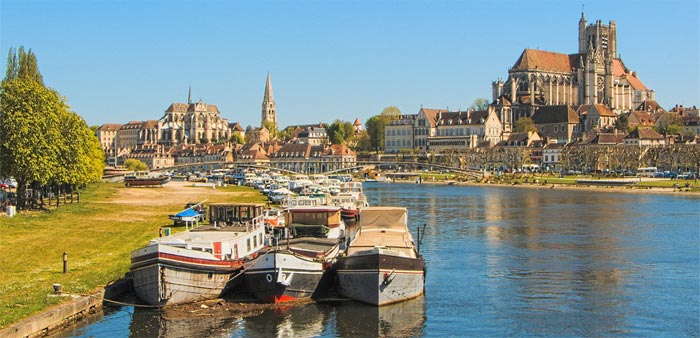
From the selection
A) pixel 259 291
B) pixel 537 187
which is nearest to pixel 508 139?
pixel 537 187

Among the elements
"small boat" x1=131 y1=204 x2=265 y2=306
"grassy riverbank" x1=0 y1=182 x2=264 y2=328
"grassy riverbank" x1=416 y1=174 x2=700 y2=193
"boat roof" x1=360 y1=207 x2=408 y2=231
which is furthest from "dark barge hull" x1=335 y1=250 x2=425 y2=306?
"grassy riverbank" x1=416 y1=174 x2=700 y2=193

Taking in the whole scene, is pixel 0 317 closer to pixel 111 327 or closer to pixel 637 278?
pixel 111 327

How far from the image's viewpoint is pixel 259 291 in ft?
109

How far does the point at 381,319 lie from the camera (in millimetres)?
31484

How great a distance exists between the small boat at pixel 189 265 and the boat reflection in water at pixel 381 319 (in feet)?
15.3

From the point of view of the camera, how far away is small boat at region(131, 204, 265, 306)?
1232 inches

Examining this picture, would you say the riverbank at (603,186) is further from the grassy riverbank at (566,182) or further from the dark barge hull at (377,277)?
the dark barge hull at (377,277)

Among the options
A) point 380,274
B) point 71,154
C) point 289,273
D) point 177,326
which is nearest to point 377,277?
point 380,274

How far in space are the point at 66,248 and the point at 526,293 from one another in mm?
20527

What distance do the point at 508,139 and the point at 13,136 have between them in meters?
150

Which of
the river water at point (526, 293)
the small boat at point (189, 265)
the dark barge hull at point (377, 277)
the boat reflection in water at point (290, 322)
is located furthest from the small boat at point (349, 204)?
the boat reflection in water at point (290, 322)

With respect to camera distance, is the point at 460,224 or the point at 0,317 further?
the point at 460,224

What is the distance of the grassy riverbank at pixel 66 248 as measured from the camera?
99.1 feet

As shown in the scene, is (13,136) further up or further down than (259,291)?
further up
